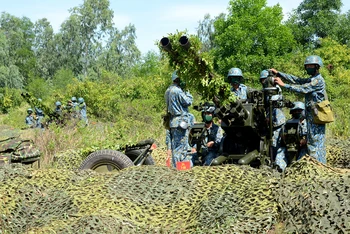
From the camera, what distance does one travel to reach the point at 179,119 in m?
9.70

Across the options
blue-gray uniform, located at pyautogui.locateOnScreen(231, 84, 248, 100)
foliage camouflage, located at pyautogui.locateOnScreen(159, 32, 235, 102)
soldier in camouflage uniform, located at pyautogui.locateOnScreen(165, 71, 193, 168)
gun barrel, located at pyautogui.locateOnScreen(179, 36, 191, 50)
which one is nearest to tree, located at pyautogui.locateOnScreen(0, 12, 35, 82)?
soldier in camouflage uniform, located at pyautogui.locateOnScreen(165, 71, 193, 168)

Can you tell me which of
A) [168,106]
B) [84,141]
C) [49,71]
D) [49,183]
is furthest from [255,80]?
[49,71]

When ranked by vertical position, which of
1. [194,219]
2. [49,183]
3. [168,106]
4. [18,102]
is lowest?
[194,219]

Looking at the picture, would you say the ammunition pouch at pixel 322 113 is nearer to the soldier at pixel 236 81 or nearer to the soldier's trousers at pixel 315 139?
the soldier's trousers at pixel 315 139

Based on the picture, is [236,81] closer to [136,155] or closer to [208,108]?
[208,108]

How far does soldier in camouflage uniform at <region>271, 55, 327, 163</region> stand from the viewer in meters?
7.95

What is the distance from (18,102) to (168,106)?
38411mm

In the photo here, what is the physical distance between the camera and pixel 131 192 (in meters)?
6.38

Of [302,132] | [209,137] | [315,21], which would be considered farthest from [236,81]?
[315,21]

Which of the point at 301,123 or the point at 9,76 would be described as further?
the point at 9,76

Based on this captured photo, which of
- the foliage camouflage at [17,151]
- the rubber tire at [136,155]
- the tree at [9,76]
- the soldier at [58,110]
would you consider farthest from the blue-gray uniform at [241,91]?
the tree at [9,76]

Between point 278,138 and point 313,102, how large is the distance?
81 cm

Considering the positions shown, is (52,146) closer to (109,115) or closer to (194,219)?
(194,219)

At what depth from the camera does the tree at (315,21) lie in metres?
40.8
